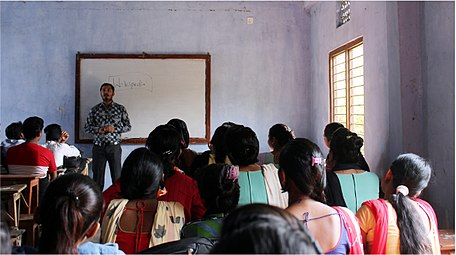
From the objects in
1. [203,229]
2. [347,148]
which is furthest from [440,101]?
[203,229]

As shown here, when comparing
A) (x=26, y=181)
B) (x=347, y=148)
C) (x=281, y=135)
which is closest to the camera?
(x=347, y=148)

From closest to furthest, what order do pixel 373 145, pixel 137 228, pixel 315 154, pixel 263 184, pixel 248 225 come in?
pixel 248 225
pixel 315 154
pixel 137 228
pixel 263 184
pixel 373 145

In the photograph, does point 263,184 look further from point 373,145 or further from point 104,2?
point 104,2

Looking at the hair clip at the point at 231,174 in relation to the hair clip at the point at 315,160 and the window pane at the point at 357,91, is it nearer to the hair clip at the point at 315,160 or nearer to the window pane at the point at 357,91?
the hair clip at the point at 315,160

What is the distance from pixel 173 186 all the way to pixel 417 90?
192 cm

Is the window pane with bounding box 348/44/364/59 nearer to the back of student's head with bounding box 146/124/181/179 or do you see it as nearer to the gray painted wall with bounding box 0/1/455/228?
the gray painted wall with bounding box 0/1/455/228

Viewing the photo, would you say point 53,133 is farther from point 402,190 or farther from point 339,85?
point 402,190

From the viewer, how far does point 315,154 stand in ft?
5.53

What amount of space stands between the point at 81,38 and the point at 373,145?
151 inches

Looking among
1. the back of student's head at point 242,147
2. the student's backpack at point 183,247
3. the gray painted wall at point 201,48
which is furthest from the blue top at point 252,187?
the gray painted wall at point 201,48

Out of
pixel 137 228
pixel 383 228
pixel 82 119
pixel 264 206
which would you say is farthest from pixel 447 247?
pixel 82 119

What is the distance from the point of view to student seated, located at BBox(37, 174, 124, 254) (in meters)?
1.30

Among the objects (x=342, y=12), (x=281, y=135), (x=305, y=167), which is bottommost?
(x=305, y=167)

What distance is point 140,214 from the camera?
1.83m
